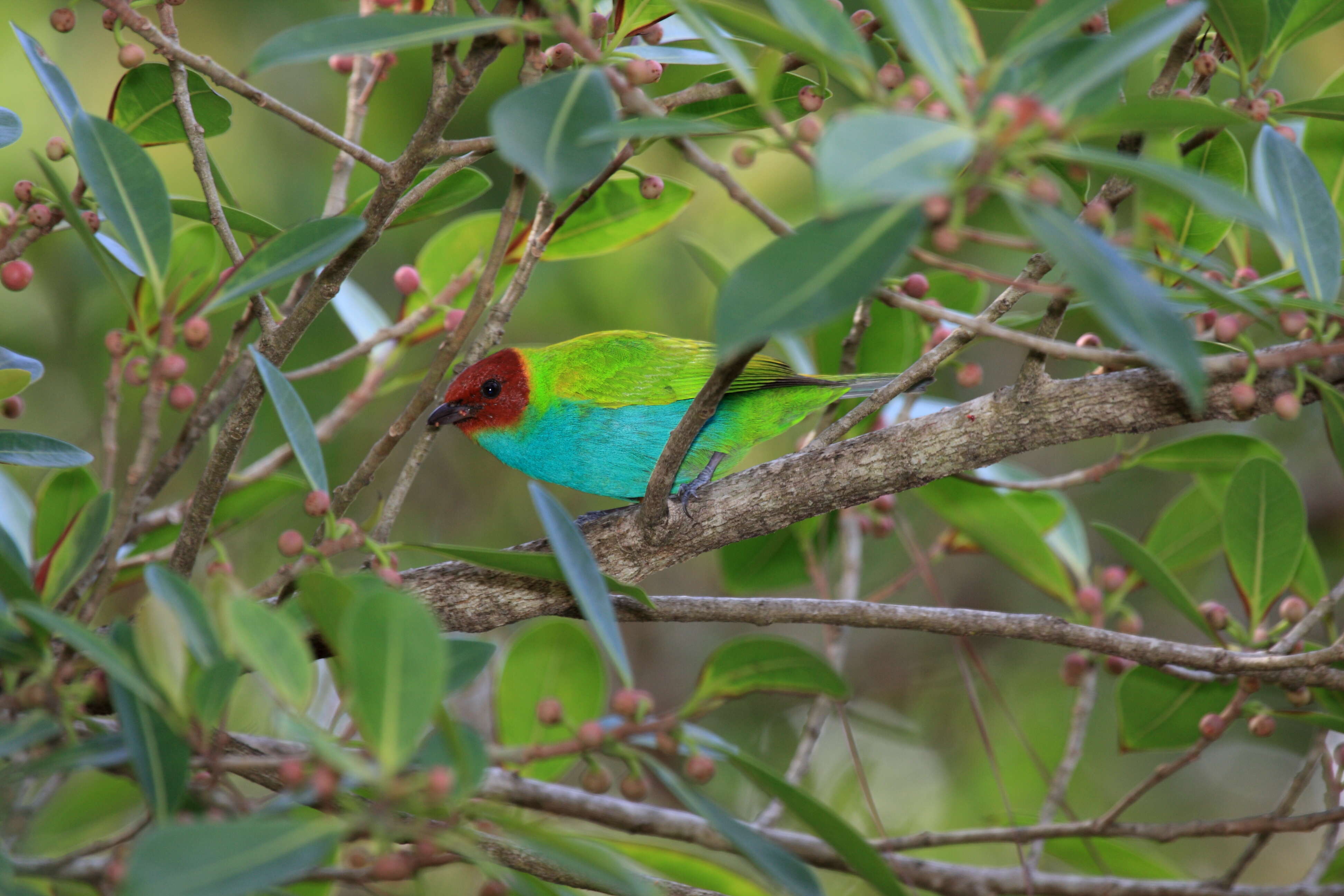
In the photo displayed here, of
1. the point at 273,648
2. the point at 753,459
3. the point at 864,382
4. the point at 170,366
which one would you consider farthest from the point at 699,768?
the point at 753,459

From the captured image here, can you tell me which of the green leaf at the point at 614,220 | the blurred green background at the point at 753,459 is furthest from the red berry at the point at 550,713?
the blurred green background at the point at 753,459

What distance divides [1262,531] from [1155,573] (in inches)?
12.2

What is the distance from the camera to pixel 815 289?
1270 millimetres

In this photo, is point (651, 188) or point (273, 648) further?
point (651, 188)

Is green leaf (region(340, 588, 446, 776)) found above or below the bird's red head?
above

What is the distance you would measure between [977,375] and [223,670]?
207cm

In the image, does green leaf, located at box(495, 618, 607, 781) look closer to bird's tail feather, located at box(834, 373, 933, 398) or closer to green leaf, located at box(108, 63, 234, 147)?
bird's tail feather, located at box(834, 373, 933, 398)

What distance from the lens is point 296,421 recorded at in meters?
1.92

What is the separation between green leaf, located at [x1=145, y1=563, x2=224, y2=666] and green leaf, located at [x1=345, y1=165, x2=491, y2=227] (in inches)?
51.8

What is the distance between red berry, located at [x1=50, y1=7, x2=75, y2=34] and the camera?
7.02 ft

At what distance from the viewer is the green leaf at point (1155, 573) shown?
274 cm

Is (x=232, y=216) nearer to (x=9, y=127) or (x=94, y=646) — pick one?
(x=9, y=127)

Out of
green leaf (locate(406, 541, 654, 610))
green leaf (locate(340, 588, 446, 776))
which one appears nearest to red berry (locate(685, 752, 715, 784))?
green leaf (locate(406, 541, 654, 610))

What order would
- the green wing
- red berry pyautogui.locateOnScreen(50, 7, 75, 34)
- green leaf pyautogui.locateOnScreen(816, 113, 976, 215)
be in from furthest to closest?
1. the green wing
2. red berry pyautogui.locateOnScreen(50, 7, 75, 34)
3. green leaf pyautogui.locateOnScreen(816, 113, 976, 215)
